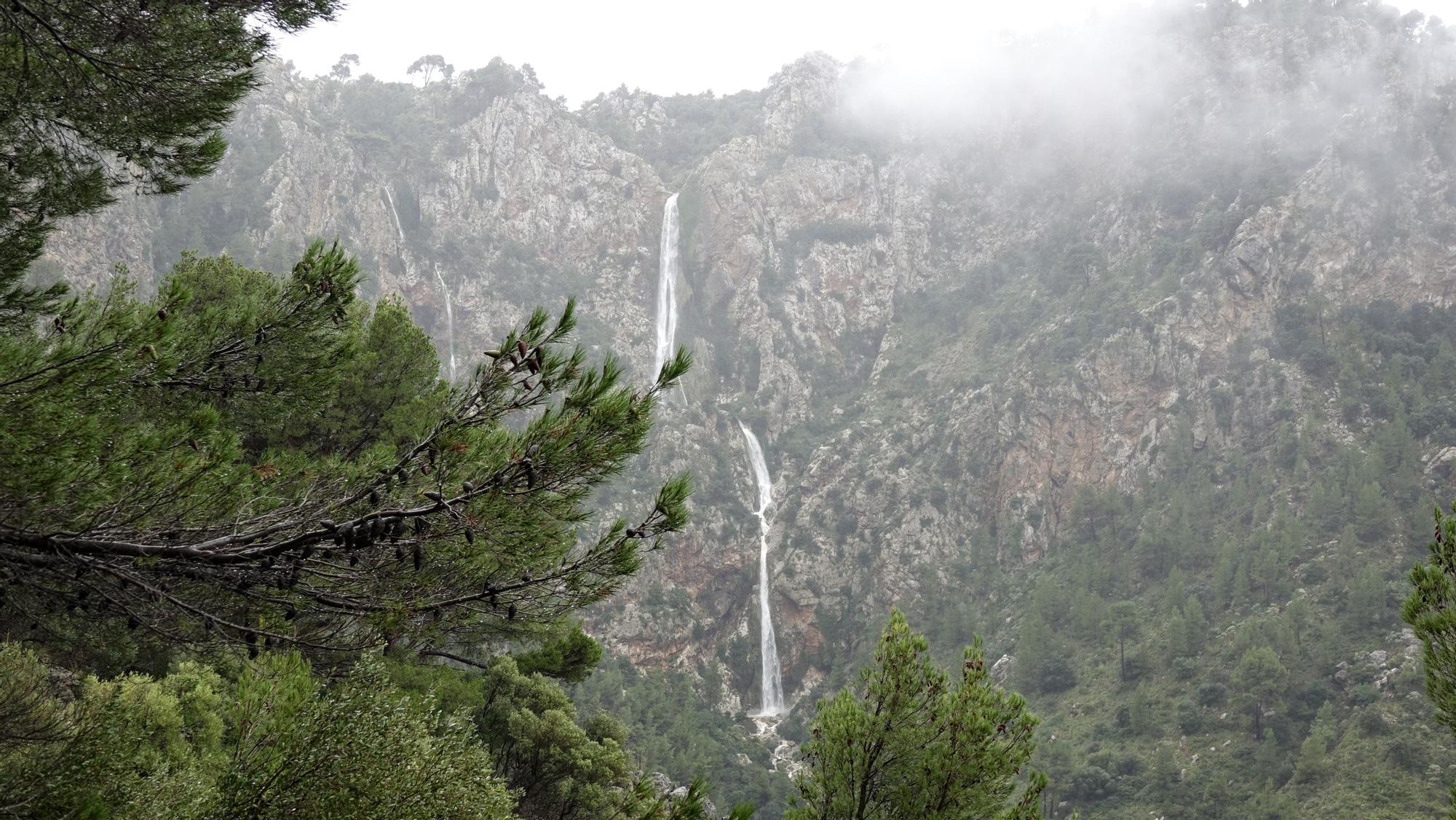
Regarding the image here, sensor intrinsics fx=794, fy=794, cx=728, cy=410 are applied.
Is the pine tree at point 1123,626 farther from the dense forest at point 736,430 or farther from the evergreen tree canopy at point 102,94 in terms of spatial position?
the evergreen tree canopy at point 102,94

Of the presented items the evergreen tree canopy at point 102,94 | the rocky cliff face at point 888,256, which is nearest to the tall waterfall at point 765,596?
the rocky cliff face at point 888,256

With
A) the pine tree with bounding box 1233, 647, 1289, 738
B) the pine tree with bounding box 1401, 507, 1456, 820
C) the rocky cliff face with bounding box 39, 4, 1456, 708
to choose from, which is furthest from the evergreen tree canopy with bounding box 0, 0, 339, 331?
the rocky cliff face with bounding box 39, 4, 1456, 708

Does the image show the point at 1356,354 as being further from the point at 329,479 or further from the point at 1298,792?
the point at 329,479

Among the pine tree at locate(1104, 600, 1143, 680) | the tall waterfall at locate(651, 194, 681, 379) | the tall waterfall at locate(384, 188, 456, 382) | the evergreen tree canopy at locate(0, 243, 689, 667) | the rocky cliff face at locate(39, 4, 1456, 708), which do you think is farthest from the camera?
the tall waterfall at locate(651, 194, 681, 379)

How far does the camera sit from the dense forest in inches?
160

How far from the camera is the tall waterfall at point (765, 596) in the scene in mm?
50219

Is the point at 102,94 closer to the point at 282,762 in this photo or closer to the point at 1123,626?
the point at 282,762

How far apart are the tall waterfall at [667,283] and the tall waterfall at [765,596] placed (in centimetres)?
951

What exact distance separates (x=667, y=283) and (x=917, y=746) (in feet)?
214

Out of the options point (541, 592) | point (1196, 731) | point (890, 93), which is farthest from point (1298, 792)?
point (890, 93)

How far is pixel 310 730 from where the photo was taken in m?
4.62

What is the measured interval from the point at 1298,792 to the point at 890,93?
248 ft

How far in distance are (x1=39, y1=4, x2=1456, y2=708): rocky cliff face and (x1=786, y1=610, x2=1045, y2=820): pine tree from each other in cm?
4186

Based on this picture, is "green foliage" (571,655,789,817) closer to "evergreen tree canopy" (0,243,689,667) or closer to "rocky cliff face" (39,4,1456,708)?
"rocky cliff face" (39,4,1456,708)
